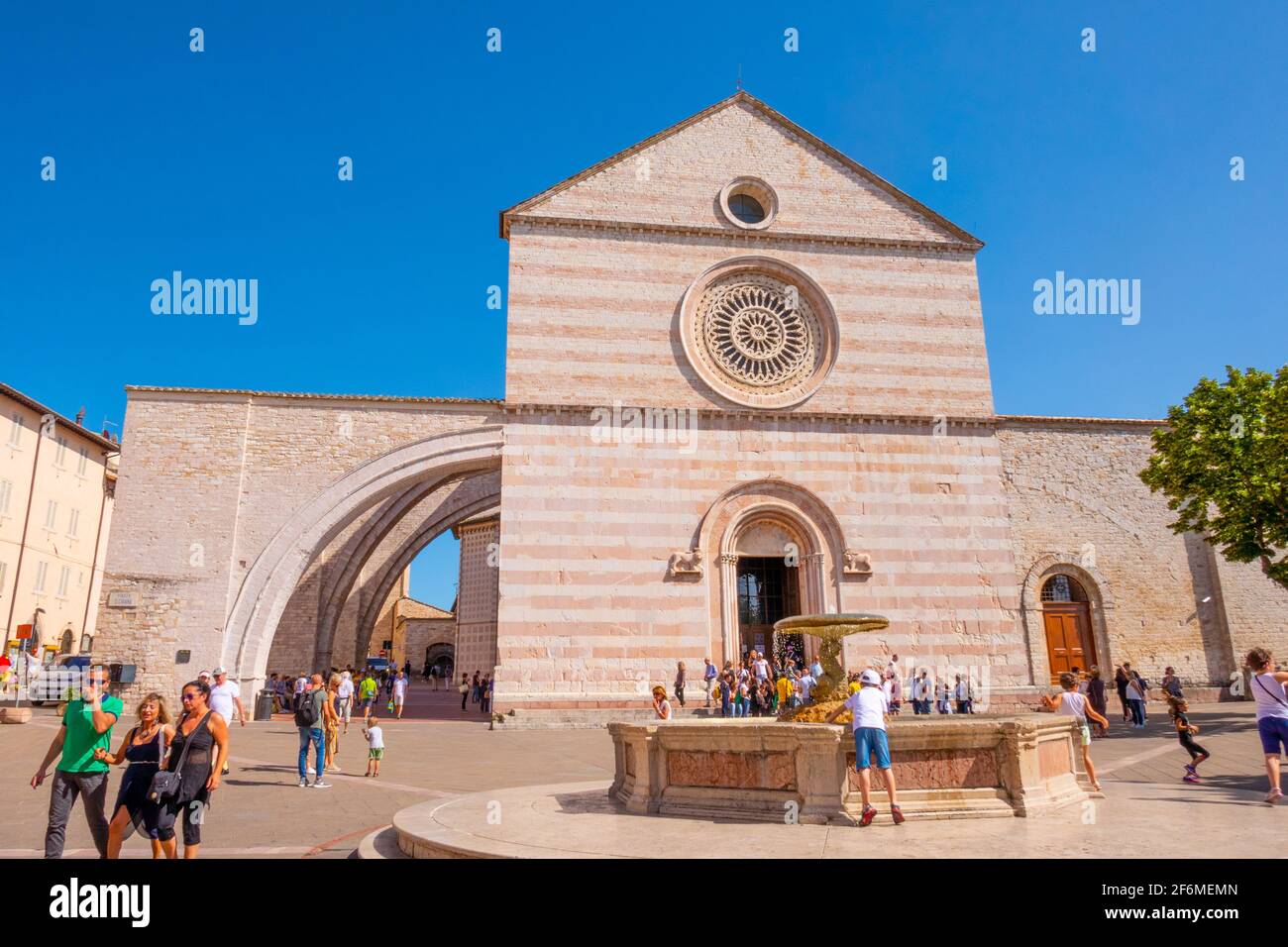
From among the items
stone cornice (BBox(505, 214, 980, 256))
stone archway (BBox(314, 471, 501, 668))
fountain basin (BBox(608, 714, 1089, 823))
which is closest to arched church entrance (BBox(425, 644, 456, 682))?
stone archway (BBox(314, 471, 501, 668))

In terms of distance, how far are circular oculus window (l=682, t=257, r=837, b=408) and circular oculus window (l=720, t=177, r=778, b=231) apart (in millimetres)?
1275

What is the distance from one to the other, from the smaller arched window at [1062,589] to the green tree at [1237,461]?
496 centimetres

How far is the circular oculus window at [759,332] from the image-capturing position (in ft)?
69.1

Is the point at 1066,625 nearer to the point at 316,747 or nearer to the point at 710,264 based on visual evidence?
the point at 710,264

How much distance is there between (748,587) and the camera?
21.2 metres

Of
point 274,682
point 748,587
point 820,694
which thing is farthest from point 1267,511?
point 274,682

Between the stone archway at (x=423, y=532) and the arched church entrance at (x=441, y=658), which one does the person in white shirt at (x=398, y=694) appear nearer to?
the stone archway at (x=423, y=532)

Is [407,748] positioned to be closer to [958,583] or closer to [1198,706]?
[958,583]

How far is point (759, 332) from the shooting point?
21438 mm

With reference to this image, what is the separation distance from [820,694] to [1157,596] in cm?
1869

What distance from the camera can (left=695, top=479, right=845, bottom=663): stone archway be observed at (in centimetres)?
1948

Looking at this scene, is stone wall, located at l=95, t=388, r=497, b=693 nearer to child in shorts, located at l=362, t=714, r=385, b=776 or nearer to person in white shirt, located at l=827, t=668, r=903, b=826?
child in shorts, located at l=362, t=714, r=385, b=776

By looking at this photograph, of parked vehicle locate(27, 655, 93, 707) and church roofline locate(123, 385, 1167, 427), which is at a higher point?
church roofline locate(123, 385, 1167, 427)

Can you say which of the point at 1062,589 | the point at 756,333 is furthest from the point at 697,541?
the point at 1062,589
